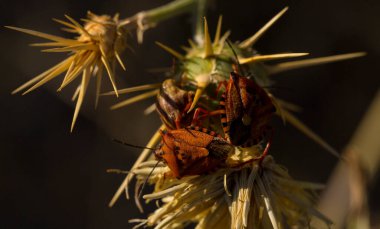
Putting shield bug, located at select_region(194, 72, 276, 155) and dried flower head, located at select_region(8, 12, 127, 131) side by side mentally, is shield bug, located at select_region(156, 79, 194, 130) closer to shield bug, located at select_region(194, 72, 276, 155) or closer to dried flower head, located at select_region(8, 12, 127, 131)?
shield bug, located at select_region(194, 72, 276, 155)

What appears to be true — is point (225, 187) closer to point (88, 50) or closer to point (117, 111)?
point (88, 50)

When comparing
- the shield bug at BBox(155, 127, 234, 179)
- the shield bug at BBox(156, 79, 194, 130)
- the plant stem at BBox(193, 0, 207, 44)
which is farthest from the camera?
the plant stem at BBox(193, 0, 207, 44)

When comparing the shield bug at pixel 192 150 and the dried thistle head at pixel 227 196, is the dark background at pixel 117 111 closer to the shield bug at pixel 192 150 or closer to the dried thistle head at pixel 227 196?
the dried thistle head at pixel 227 196

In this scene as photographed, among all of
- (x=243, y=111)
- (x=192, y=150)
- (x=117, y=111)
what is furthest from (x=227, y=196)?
(x=117, y=111)

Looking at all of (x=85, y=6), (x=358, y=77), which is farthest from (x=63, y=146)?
(x=358, y=77)

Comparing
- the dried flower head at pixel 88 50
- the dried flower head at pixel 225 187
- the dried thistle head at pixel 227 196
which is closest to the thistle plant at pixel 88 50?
the dried flower head at pixel 88 50

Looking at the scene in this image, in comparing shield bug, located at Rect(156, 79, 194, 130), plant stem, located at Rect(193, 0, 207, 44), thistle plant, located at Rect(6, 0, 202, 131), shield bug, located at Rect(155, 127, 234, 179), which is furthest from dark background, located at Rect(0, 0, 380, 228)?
shield bug, located at Rect(155, 127, 234, 179)
